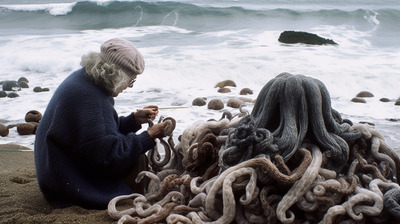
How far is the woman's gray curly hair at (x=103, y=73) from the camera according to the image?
10.4 ft

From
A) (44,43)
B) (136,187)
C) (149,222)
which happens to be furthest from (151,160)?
(44,43)

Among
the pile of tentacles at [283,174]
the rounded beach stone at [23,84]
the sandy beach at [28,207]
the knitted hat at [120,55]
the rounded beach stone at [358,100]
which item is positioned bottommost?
the rounded beach stone at [23,84]

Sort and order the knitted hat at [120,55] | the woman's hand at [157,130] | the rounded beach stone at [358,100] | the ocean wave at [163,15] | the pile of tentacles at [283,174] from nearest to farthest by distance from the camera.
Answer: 1. the pile of tentacles at [283,174]
2. the knitted hat at [120,55]
3. the woman's hand at [157,130]
4. the rounded beach stone at [358,100]
5. the ocean wave at [163,15]

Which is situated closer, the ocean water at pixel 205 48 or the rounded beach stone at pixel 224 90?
the ocean water at pixel 205 48

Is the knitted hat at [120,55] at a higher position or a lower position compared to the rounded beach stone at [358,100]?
higher

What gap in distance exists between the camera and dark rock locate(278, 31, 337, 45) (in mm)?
16484

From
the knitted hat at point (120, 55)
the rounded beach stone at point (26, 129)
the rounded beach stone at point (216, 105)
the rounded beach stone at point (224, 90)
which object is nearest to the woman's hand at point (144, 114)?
the knitted hat at point (120, 55)

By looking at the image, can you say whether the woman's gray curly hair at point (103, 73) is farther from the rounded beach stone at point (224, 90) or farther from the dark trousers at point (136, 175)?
the rounded beach stone at point (224, 90)

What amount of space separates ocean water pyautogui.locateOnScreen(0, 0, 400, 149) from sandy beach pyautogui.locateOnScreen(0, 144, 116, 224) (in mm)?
2276

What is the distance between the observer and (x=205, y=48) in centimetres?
1614

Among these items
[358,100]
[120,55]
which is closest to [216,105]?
[358,100]

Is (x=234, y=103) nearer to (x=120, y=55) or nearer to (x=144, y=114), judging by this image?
(x=144, y=114)

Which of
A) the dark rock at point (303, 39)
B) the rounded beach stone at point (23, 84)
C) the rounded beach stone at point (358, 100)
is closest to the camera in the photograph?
the rounded beach stone at point (358, 100)

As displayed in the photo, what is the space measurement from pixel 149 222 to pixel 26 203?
1161 mm
